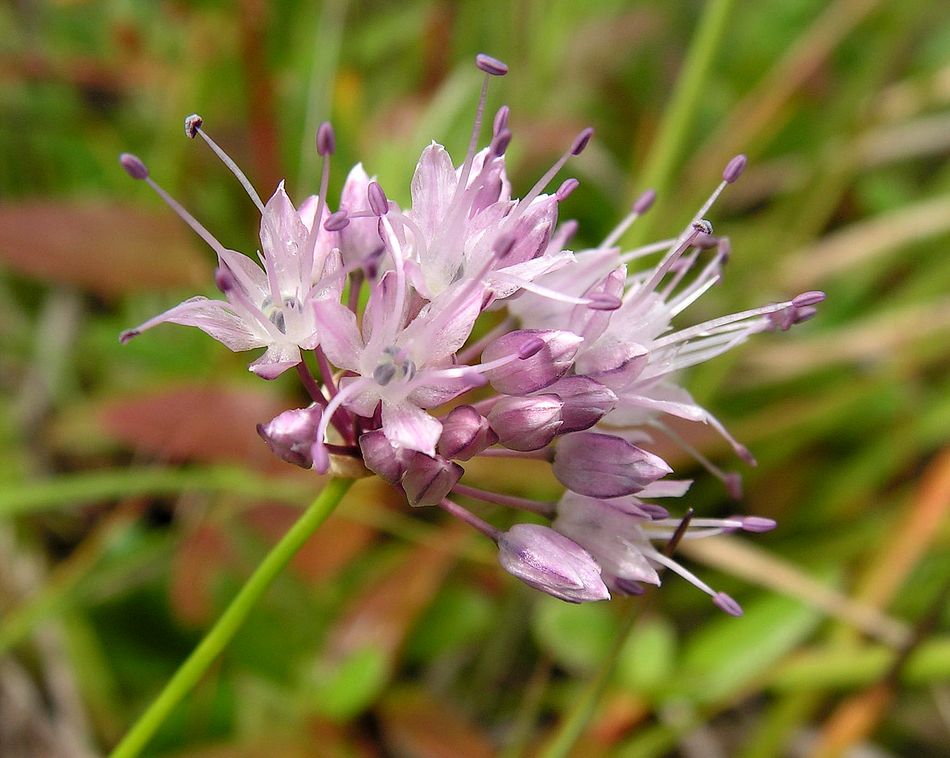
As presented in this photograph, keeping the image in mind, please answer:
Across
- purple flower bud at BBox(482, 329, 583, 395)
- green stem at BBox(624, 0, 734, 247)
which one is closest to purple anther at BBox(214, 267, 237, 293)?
purple flower bud at BBox(482, 329, 583, 395)

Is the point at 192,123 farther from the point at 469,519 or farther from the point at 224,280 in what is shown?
the point at 469,519

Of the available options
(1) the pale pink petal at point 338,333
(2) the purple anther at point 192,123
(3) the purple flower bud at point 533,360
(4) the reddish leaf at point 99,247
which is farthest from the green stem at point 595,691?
(4) the reddish leaf at point 99,247

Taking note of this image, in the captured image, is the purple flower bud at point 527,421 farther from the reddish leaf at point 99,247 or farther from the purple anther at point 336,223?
the reddish leaf at point 99,247

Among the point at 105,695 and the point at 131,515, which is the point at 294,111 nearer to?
the point at 131,515

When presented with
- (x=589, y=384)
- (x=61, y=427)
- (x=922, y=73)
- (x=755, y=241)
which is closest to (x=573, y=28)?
(x=755, y=241)

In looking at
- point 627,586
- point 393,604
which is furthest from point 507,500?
point 393,604

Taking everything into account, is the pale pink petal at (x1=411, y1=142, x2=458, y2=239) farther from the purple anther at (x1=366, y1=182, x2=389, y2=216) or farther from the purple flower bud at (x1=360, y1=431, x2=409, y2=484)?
the purple flower bud at (x1=360, y1=431, x2=409, y2=484)

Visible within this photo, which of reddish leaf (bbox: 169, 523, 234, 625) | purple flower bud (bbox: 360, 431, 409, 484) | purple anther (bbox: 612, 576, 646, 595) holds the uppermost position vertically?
purple flower bud (bbox: 360, 431, 409, 484)
